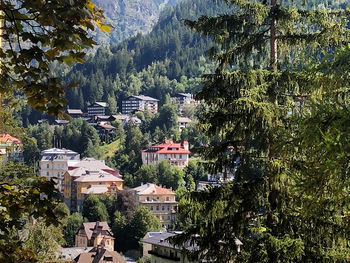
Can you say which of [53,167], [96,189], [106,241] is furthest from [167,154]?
[106,241]

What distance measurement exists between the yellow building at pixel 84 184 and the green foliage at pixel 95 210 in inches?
315

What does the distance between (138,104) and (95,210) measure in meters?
83.3

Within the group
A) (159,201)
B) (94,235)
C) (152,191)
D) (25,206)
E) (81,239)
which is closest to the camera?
(25,206)

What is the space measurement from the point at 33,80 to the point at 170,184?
84.0 m

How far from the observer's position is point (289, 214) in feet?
30.3

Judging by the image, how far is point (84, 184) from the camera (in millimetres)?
86438

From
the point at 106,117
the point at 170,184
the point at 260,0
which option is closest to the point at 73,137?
the point at 106,117

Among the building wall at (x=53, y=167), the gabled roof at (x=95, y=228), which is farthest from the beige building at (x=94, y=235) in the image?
the building wall at (x=53, y=167)

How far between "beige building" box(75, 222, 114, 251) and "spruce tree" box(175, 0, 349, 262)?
160 feet

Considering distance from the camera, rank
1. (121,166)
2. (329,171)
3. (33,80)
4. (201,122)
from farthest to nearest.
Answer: (121,166) → (201,122) → (329,171) → (33,80)

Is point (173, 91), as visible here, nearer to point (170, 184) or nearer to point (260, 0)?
point (170, 184)

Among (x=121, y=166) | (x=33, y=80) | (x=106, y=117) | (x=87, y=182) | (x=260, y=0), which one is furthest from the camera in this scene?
(x=106, y=117)

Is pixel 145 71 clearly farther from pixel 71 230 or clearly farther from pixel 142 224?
pixel 142 224

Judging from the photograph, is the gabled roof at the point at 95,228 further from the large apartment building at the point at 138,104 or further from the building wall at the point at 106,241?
the large apartment building at the point at 138,104
